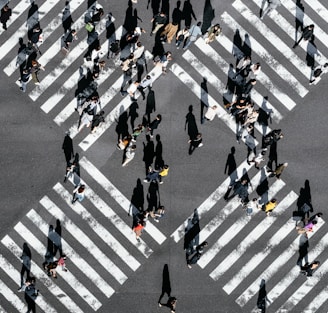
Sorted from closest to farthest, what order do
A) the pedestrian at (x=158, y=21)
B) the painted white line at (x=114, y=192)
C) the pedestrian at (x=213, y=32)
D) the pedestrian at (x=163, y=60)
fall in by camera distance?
the pedestrian at (x=158, y=21)
the pedestrian at (x=213, y=32)
the pedestrian at (x=163, y=60)
the painted white line at (x=114, y=192)

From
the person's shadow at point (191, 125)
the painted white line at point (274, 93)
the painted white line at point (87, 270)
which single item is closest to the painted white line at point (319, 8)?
the painted white line at point (274, 93)

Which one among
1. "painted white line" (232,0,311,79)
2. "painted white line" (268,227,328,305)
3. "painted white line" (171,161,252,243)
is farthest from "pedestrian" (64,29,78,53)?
"painted white line" (268,227,328,305)

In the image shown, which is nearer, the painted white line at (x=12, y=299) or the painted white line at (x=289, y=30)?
the painted white line at (x=289, y=30)

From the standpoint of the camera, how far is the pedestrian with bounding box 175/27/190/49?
71.1ft

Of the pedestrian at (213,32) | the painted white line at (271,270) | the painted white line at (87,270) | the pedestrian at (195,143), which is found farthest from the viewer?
the painted white line at (271,270)

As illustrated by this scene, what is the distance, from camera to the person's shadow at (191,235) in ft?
72.9

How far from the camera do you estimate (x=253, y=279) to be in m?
22.3

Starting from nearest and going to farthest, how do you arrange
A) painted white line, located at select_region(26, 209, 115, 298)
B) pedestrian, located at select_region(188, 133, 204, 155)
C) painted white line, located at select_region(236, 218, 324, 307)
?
pedestrian, located at select_region(188, 133, 204, 155)
painted white line, located at select_region(26, 209, 115, 298)
painted white line, located at select_region(236, 218, 324, 307)

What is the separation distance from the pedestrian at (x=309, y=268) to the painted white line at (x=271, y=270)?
2.82 feet

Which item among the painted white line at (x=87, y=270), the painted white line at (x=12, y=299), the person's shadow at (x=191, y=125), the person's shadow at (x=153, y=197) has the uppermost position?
the person's shadow at (x=191, y=125)

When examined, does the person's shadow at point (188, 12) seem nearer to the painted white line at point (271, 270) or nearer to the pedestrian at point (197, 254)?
the pedestrian at point (197, 254)

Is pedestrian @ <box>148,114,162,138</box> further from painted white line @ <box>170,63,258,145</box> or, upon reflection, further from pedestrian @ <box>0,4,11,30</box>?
pedestrian @ <box>0,4,11,30</box>

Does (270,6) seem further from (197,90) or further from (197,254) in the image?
(197,254)

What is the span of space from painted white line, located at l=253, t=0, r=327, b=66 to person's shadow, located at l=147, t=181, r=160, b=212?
33.0ft
